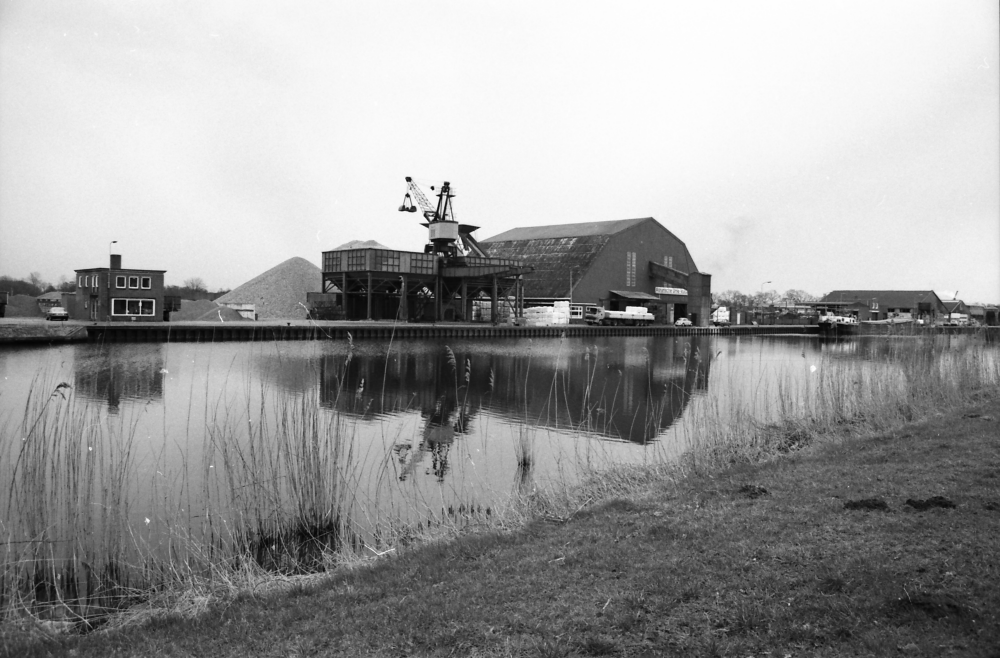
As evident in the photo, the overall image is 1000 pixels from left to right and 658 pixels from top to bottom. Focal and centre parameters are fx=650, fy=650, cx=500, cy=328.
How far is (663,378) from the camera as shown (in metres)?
27.2

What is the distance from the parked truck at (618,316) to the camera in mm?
72625

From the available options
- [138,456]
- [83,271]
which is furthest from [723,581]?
[83,271]

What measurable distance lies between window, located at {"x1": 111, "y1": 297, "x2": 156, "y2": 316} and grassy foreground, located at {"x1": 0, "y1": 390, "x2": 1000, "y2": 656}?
48.8m

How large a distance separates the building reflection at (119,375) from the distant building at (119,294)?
47.0ft

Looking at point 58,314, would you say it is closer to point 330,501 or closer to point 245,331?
point 245,331

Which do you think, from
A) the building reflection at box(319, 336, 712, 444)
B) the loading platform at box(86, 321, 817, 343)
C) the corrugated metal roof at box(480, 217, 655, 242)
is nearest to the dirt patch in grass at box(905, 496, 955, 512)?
the building reflection at box(319, 336, 712, 444)

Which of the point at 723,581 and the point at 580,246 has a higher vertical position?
the point at 580,246

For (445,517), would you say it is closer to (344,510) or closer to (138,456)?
(344,510)

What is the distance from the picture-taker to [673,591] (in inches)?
185

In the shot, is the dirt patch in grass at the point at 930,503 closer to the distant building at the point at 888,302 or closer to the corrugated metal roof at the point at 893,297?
the distant building at the point at 888,302

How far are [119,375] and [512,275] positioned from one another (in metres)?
43.4

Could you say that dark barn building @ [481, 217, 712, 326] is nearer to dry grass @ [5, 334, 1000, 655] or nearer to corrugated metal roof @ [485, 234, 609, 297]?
corrugated metal roof @ [485, 234, 609, 297]

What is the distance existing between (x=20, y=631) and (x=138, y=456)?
6971 millimetres

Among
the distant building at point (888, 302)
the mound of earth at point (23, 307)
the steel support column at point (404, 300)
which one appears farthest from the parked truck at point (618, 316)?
the mound of earth at point (23, 307)
